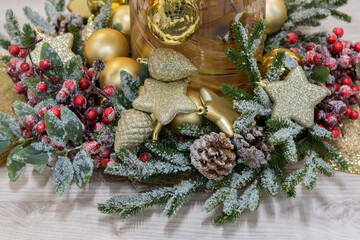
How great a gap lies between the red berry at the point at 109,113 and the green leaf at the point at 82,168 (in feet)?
0.21

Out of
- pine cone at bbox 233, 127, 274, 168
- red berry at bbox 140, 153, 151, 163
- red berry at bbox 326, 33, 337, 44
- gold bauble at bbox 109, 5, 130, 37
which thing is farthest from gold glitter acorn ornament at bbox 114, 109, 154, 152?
red berry at bbox 326, 33, 337, 44

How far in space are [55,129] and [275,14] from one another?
1.47 feet

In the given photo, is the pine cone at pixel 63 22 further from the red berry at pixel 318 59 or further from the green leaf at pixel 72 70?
the red berry at pixel 318 59

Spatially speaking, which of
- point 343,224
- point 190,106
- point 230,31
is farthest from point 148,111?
point 343,224

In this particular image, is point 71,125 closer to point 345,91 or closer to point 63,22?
point 63,22

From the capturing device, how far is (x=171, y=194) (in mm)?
518

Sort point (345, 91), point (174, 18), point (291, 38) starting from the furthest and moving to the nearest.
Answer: point (291, 38), point (345, 91), point (174, 18)

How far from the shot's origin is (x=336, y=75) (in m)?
0.64

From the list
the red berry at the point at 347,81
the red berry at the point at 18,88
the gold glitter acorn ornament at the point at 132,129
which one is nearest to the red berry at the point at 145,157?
the gold glitter acorn ornament at the point at 132,129

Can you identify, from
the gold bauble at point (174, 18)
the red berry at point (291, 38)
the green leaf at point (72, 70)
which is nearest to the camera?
the gold bauble at point (174, 18)

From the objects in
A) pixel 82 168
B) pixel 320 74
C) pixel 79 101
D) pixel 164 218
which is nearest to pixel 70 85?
pixel 79 101

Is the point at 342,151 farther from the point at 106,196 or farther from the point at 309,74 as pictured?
the point at 106,196

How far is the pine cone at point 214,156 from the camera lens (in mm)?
490

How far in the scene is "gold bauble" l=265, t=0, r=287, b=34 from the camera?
70cm
